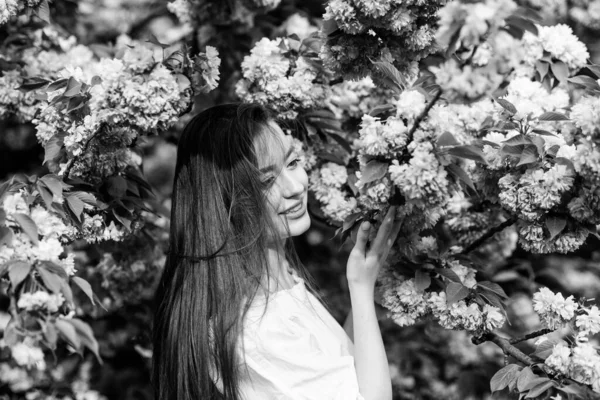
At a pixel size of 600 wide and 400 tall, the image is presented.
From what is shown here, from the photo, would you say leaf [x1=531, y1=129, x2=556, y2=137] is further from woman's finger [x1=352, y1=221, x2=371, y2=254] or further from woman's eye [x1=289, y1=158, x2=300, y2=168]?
woman's eye [x1=289, y1=158, x2=300, y2=168]

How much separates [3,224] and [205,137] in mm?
738

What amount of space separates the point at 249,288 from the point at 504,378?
792 millimetres

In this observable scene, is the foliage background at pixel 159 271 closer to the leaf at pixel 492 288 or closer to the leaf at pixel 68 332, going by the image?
the leaf at pixel 492 288

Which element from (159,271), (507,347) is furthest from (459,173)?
(159,271)

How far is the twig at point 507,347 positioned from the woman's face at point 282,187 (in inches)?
25.8

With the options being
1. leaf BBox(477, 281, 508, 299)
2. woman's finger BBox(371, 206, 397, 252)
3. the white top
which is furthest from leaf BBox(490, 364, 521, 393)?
woman's finger BBox(371, 206, 397, 252)

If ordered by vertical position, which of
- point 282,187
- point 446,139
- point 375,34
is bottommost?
point 282,187

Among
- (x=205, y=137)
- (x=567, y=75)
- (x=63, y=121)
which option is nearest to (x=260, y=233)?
(x=205, y=137)

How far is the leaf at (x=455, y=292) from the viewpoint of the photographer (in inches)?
82.0

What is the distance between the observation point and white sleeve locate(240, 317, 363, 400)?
2.02 m

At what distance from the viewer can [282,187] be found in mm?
2273

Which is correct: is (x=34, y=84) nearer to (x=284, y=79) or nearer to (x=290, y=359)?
(x=284, y=79)

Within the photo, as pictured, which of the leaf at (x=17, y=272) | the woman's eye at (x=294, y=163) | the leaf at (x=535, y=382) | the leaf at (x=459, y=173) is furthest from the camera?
the woman's eye at (x=294, y=163)

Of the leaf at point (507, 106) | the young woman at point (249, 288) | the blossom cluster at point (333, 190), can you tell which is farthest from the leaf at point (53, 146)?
the leaf at point (507, 106)
